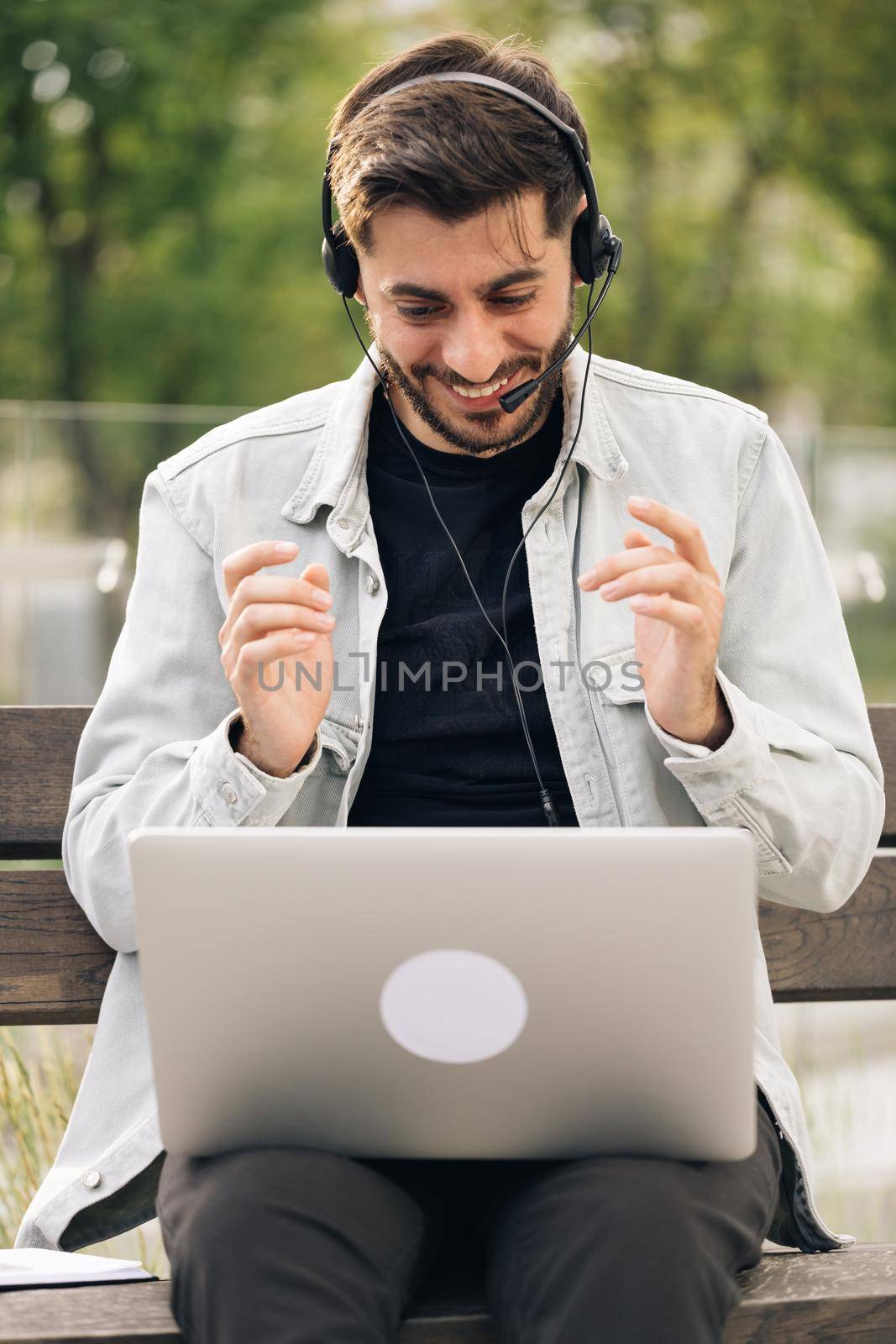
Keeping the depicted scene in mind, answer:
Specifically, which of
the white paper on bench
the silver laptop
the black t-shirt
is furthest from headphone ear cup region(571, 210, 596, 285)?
the white paper on bench

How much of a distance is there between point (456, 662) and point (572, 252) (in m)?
0.56

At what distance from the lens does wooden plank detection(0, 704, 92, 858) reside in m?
2.18

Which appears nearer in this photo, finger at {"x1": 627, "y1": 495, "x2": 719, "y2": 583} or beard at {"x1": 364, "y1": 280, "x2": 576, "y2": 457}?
finger at {"x1": 627, "y1": 495, "x2": 719, "y2": 583}

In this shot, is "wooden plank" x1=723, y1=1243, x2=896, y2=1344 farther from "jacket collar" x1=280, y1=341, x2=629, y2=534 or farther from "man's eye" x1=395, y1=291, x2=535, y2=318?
"man's eye" x1=395, y1=291, x2=535, y2=318

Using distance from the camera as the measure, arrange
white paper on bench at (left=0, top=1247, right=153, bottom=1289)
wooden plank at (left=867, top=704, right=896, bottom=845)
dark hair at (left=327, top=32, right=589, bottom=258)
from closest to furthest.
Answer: white paper on bench at (left=0, top=1247, right=153, bottom=1289), dark hair at (left=327, top=32, right=589, bottom=258), wooden plank at (left=867, top=704, right=896, bottom=845)

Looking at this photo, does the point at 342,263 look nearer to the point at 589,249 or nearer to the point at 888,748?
the point at 589,249

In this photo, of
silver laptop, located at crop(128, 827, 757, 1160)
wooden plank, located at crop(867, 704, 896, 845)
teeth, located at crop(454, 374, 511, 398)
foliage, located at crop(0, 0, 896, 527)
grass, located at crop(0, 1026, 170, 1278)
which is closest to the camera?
silver laptop, located at crop(128, 827, 757, 1160)

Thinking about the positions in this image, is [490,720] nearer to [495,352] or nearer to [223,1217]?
[495,352]

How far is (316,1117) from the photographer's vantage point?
4.75 ft

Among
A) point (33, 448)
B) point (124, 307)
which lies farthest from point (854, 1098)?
point (124, 307)

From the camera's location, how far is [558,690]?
201 centimetres

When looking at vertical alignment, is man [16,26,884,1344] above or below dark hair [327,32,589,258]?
below

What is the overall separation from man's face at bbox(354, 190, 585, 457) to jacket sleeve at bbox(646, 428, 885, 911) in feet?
1.07

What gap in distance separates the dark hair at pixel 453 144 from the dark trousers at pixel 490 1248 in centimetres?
111
